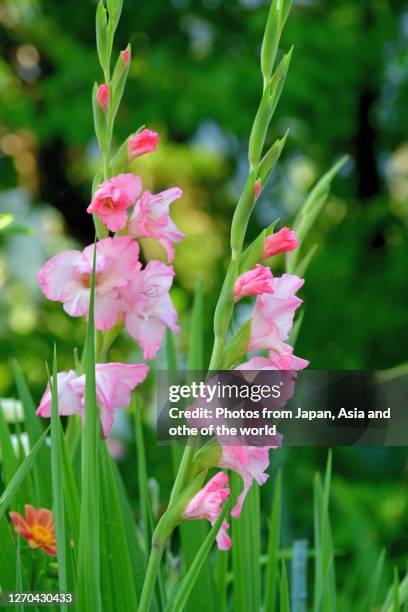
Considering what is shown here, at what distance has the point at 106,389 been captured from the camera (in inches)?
16.1

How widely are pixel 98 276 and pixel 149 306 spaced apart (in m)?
0.03

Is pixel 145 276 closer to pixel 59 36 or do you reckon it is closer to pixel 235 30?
pixel 59 36

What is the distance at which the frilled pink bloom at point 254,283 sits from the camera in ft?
1.16

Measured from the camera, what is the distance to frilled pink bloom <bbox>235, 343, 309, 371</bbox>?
0.38 m

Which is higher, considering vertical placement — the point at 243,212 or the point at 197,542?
the point at 243,212

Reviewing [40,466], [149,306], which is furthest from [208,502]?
[40,466]

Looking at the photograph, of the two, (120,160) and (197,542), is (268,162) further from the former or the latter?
(197,542)

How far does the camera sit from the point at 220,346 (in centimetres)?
35

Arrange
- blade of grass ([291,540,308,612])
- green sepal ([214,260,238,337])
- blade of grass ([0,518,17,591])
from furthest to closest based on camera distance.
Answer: blade of grass ([291,540,308,612]) < blade of grass ([0,518,17,591]) < green sepal ([214,260,238,337])

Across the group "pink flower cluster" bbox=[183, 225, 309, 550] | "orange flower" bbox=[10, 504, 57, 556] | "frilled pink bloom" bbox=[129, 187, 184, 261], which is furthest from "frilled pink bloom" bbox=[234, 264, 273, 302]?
"orange flower" bbox=[10, 504, 57, 556]

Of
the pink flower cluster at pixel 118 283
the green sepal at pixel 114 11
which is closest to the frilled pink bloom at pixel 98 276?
the pink flower cluster at pixel 118 283

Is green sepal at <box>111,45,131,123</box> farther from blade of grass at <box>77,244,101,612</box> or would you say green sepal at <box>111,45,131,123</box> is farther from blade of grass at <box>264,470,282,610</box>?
blade of grass at <box>264,470,282,610</box>

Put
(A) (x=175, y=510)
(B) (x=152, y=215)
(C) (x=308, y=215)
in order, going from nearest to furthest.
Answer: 1. (A) (x=175, y=510)
2. (B) (x=152, y=215)
3. (C) (x=308, y=215)

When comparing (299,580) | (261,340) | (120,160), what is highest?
(120,160)
